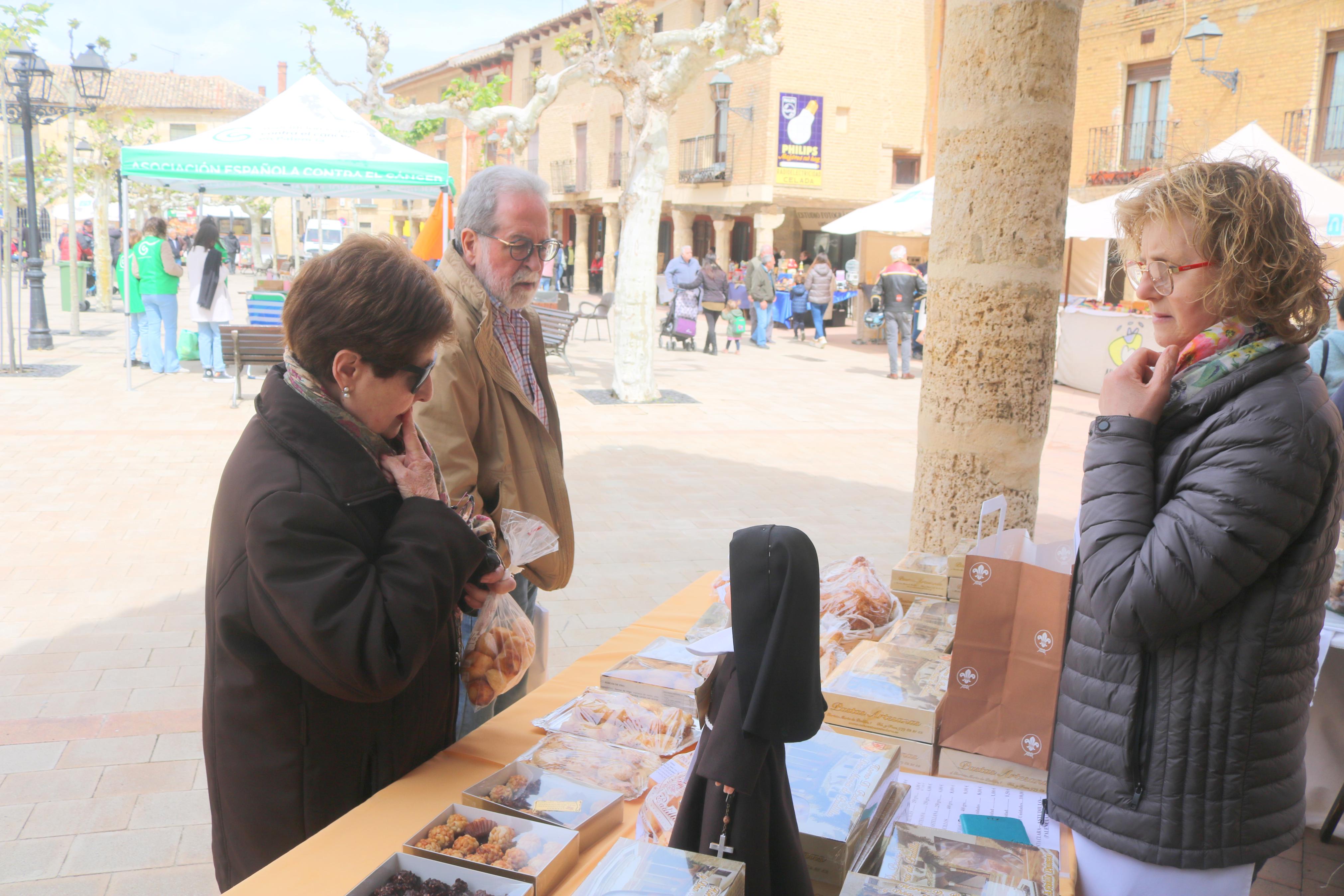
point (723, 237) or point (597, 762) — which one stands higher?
point (723, 237)

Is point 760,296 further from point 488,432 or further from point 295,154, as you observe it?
point 488,432

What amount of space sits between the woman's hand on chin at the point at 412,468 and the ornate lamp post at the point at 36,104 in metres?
14.6

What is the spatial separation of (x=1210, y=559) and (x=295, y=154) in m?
10.5

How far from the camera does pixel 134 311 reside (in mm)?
12047

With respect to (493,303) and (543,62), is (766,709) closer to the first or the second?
(493,303)

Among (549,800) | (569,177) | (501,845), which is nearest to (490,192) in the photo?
(549,800)

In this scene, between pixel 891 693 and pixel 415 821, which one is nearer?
pixel 415 821

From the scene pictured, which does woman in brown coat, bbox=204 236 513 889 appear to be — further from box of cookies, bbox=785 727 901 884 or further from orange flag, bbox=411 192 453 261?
orange flag, bbox=411 192 453 261

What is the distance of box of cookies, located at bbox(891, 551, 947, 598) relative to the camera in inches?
119

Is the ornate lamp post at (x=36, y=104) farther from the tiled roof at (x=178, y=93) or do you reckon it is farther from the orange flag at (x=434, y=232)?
the tiled roof at (x=178, y=93)

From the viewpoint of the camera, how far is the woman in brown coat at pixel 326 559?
1604 millimetres

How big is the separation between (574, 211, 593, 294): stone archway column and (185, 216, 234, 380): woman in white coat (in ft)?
83.9

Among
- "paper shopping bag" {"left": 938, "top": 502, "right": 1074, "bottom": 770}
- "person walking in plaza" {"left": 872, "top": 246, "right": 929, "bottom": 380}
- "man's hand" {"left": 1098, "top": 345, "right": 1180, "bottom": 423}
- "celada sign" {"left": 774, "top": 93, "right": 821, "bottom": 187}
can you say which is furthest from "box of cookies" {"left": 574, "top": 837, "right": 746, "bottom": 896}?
"celada sign" {"left": 774, "top": 93, "right": 821, "bottom": 187}

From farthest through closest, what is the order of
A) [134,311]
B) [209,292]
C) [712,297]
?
[712,297], [134,311], [209,292]
